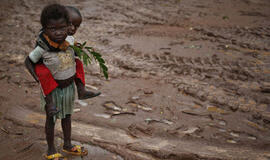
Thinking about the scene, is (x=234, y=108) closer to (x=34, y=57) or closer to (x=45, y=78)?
(x=45, y=78)

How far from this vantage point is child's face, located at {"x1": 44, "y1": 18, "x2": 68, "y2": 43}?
195cm

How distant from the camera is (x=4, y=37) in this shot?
5824 mm

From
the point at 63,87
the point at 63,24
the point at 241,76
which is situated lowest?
the point at 241,76

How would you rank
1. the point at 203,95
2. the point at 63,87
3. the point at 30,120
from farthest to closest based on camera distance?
the point at 203,95 < the point at 30,120 < the point at 63,87

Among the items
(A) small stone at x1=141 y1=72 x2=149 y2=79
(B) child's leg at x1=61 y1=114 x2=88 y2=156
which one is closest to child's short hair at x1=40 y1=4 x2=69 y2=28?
(B) child's leg at x1=61 y1=114 x2=88 y2=156

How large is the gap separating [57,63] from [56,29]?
0.98ft

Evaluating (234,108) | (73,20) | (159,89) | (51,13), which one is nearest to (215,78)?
(234,108)

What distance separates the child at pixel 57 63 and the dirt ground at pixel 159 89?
0.54m

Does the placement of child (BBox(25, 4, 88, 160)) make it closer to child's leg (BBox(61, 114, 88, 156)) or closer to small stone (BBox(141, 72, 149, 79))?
child's leg (BBox(61, 114, 88, 156))

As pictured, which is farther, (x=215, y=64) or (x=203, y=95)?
(x=215, y=64)

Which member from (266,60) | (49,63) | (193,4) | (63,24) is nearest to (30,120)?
(49,63)

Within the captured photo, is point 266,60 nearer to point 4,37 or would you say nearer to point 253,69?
point 253,69

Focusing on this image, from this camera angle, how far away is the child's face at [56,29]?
6.40ft

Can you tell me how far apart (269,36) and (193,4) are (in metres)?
3.46
